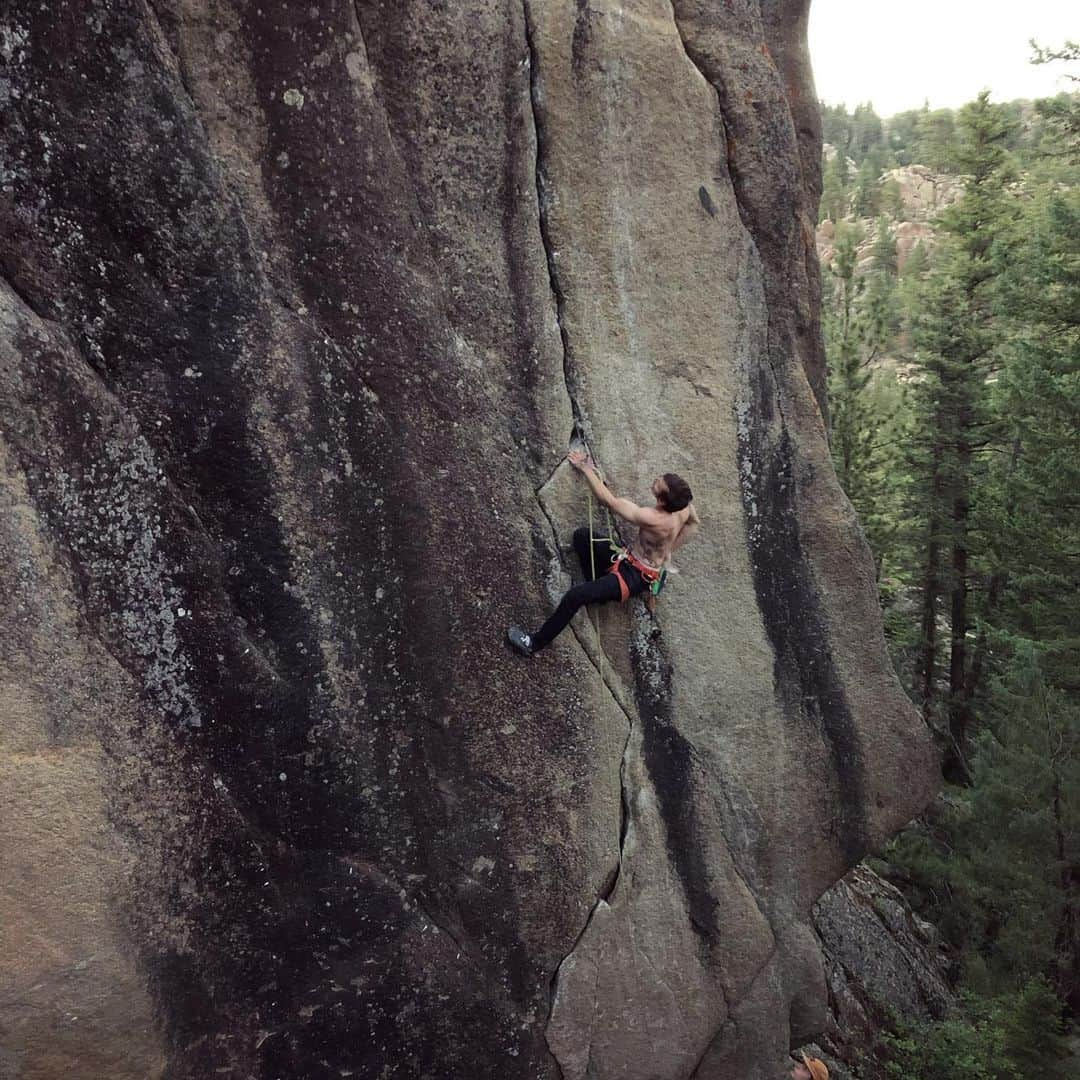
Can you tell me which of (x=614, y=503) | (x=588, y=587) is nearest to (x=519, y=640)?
(x=588, y=587)

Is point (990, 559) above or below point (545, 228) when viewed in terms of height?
below

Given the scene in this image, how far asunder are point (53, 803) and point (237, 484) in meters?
2.08

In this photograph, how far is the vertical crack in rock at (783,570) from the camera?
716 centimetres

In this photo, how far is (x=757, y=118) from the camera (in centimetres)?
706

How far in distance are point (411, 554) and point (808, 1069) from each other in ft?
21.8

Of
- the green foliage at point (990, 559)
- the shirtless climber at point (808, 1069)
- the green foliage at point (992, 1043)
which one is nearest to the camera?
the shirtless climber at point (808, 1069)

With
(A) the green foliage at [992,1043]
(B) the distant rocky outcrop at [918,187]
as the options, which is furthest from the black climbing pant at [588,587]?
(B) the distant rocky outcrop at [918,187]

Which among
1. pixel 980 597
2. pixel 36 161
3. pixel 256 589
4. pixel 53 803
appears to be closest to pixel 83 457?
pixel 256 589

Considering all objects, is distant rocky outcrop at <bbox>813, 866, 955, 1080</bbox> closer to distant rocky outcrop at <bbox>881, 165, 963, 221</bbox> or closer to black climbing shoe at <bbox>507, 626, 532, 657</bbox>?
black climbing shoe at <bbox>507, 626, 532, 657</bbox>

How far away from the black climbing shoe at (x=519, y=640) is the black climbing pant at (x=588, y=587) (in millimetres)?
46

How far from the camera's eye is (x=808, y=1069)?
27.5ft

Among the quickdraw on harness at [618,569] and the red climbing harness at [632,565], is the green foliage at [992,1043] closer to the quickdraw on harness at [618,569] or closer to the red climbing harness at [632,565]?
the quickdraw on harness at [618,569]

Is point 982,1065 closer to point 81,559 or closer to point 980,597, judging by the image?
point 81,559

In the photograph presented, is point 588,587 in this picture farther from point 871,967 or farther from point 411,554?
point 871,967
